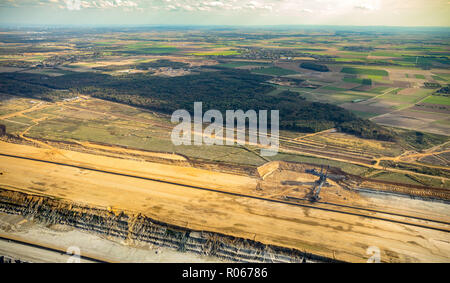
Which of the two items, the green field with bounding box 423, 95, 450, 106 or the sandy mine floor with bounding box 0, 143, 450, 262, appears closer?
the sandy mine floor with bounding box 0, 143, 450, 262

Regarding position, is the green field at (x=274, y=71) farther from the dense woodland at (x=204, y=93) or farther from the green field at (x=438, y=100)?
the green field at (x=438, y=100)

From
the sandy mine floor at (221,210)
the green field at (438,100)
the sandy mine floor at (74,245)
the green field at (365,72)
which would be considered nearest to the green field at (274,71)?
the green field at (365,72)

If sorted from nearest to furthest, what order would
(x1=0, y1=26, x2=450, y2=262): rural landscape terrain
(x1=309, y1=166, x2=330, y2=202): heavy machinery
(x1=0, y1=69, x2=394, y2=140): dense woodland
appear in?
(x1=0, y1=26, x2=450, y2=262): rural landscape terrain → (x1=309, y1=166, x2=330, y2=202): heavy machinery → (x1=0, y1=69, x2=394, y2=140): dense woodland

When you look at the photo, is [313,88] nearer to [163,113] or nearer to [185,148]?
[163,113]

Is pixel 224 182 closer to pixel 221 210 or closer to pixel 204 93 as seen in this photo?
pixel 221 210

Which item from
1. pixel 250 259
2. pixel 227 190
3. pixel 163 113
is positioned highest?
pixel 163 113

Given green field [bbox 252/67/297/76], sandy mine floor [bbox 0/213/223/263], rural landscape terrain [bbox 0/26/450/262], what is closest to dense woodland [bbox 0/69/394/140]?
rural landscape terrain [bbox 0/26/450/262]

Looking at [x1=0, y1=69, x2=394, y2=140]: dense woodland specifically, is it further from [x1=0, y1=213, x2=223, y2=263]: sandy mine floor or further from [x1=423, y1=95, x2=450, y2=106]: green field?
[x1=0, y1=213, x2=223, y2=263]: sandy mine floor

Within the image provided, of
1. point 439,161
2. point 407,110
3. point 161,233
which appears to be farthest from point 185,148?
point 407,110
